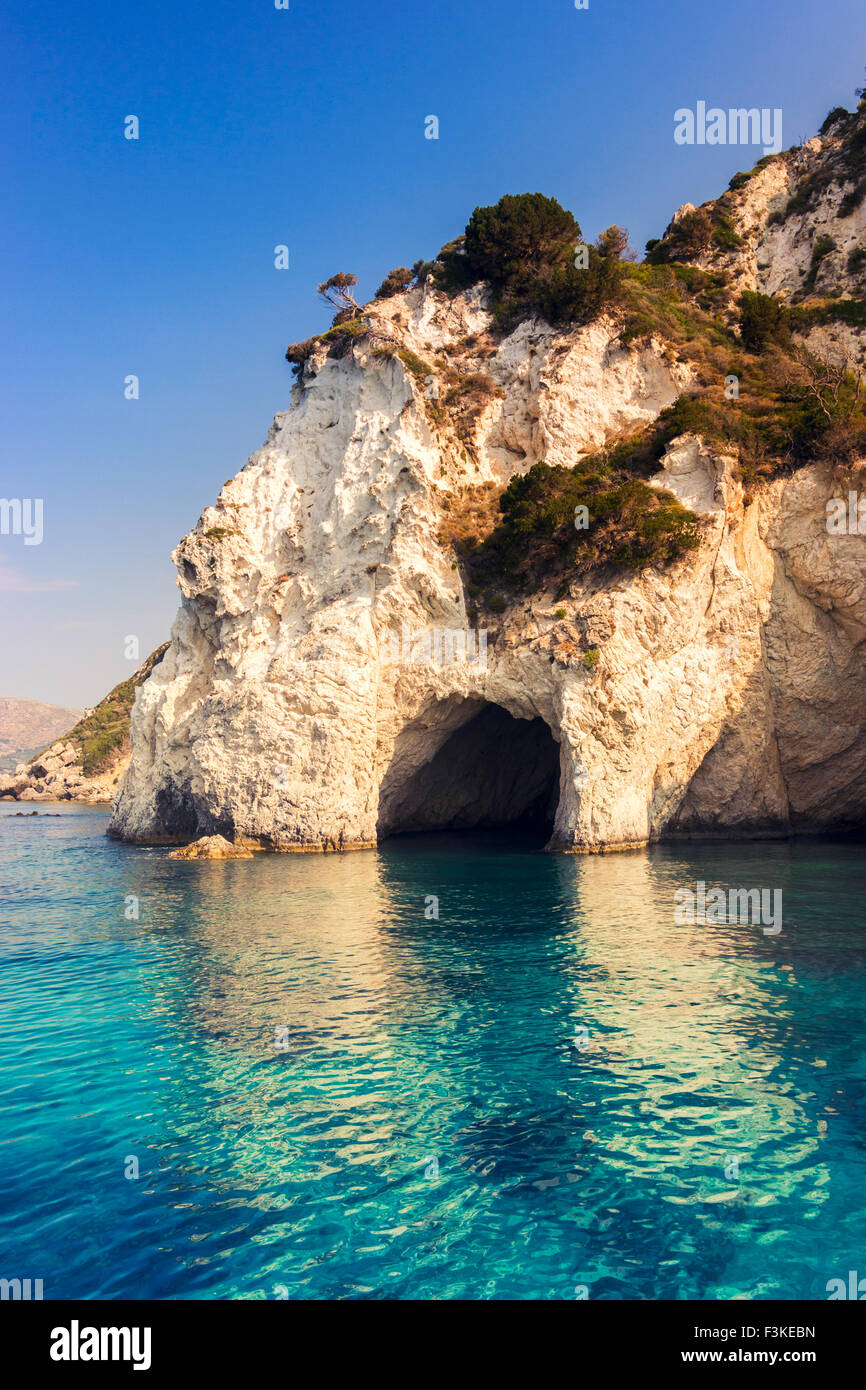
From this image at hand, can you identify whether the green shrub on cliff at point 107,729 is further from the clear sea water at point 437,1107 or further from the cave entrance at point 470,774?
the clear sea water at point 437,1107

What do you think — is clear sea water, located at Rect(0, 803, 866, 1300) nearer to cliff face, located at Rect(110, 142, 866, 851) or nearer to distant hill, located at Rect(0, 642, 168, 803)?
cliff face, located at Rect(110, 142, 866, 851)

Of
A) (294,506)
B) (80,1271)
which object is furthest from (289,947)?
(294,506)

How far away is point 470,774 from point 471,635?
13.4 metres

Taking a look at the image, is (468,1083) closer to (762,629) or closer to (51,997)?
(51,997)

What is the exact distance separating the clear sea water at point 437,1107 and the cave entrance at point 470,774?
18.5 m

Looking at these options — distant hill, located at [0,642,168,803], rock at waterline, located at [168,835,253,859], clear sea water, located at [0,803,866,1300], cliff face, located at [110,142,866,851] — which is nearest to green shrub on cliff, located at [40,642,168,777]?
distant hill, located at [0,642,168,803]

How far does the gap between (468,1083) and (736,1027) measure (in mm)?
4410

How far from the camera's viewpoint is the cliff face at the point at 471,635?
32.2 metres

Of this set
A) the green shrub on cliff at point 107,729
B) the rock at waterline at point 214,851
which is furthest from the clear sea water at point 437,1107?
the green shrub on cliff at point 107,729

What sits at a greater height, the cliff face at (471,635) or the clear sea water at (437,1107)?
the cliff face at (471,635)

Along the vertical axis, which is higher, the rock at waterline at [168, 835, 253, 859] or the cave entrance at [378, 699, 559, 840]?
the cave entrance at [378, 699, 559, 840]

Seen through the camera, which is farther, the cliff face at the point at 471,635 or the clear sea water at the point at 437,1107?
the cliff face at the point at 471,635

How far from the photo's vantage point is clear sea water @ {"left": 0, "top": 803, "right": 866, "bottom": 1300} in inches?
262

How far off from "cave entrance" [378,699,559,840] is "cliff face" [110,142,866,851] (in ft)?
0.81
